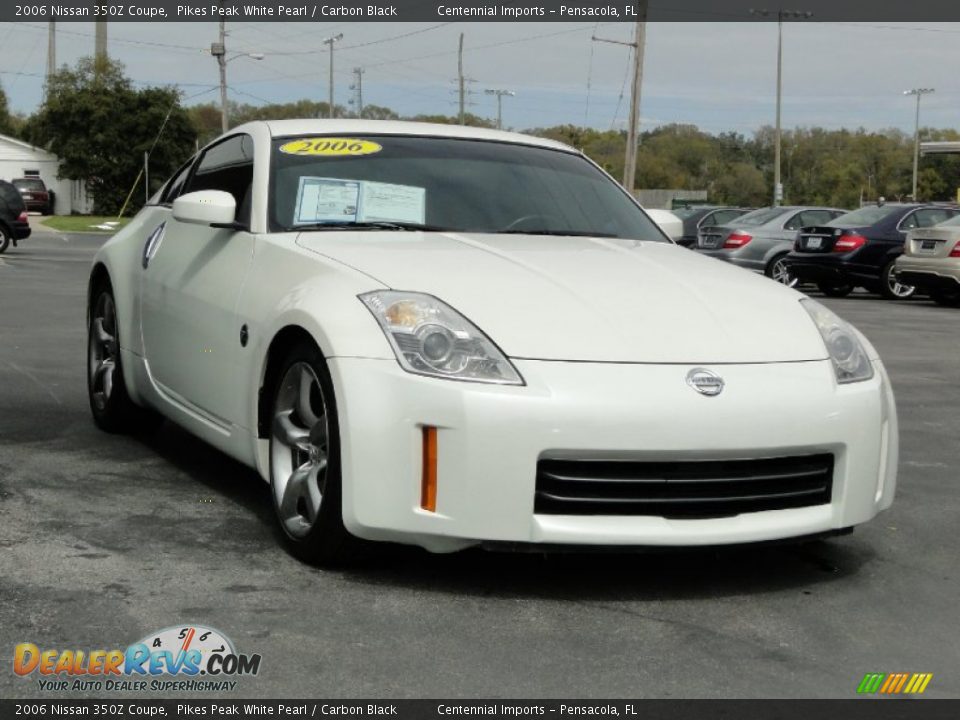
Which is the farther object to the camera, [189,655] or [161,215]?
[161,215]

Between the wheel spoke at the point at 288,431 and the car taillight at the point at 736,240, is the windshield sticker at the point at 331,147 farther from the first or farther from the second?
the car taillight at the point at 736,240

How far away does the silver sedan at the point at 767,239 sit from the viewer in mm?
22500

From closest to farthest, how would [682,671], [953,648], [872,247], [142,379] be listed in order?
[682,671]
[953,648]
[142,379]
[872,247]

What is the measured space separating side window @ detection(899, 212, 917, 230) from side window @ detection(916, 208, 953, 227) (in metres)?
0.06

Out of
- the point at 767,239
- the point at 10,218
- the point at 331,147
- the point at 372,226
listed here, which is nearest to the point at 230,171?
the point at 331,147

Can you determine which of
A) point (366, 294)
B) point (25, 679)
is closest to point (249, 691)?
point (25, 679)

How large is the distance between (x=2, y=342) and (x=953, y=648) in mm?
8303

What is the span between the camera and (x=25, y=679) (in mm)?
3240

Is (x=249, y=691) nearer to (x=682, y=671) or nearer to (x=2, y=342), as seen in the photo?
(x=682, y=671)

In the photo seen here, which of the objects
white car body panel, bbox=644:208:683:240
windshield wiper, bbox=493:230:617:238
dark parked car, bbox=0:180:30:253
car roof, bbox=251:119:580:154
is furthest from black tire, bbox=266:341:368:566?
dark parked car, bbox=0:180:30:253

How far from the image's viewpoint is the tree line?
64938 mm

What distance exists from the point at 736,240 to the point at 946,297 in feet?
12.6

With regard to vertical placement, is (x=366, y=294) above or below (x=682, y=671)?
above
